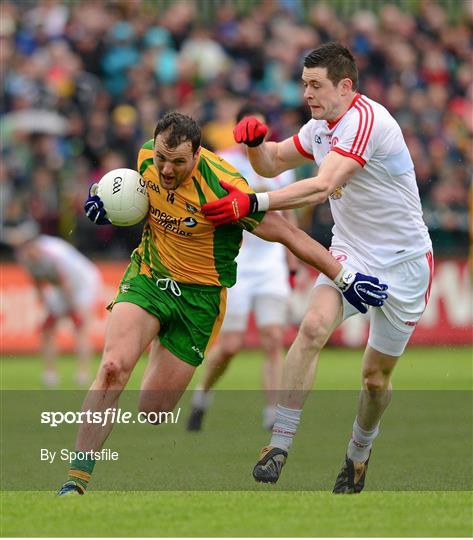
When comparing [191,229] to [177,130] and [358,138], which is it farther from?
[358,138]

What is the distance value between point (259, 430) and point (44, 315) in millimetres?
7055

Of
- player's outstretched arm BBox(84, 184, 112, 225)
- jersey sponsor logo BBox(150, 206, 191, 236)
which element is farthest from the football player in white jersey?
player's outstretched arm BBox(84, 184, 112, 225)

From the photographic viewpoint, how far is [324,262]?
8.21 m

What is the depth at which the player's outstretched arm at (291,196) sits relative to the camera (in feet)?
26.1

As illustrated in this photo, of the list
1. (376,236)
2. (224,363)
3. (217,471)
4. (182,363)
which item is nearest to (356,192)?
(376,236)

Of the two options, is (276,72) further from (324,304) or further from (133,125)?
(324,304)

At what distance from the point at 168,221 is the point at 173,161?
50cm

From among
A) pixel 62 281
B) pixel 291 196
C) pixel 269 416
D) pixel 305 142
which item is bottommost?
pixel 62 281

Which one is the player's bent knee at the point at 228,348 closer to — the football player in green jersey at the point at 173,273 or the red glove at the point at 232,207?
the football player in green jersey at the point at 173,273

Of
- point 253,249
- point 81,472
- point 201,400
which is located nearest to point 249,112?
point 253,249

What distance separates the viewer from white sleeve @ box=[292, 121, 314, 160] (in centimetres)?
897

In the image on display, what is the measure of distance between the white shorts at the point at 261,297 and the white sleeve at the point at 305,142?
345 cm

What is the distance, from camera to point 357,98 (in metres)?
8.59

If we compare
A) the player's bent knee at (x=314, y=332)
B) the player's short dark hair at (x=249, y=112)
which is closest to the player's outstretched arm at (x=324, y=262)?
the player's bent knee at (x=314, y=332)
